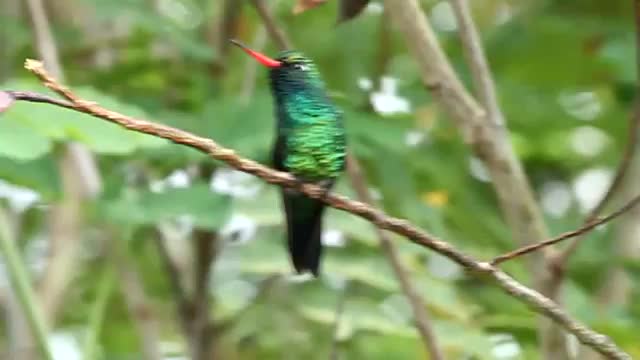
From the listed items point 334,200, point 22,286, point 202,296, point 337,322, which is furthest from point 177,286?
point 334,200

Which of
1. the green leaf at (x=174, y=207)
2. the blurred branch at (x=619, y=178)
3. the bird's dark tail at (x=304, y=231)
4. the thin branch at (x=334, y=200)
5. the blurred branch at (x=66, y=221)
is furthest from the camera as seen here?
the blurred branch at (x=66, y=221)

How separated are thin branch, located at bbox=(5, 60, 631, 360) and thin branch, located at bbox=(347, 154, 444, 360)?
1.06ft

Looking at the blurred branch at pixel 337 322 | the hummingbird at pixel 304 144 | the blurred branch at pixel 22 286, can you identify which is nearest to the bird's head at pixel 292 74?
the hummingbird at pixel 304 144

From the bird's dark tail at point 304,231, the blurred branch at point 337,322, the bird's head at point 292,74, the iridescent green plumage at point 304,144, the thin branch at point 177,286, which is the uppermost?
the bird's head at point 292,74

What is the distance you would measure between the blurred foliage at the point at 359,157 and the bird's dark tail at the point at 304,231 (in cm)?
37

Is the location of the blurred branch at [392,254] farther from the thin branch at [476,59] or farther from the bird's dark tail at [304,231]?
the bird's dark tail at [304,231]

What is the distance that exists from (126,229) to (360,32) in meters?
0.39

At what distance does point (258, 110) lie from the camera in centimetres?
121

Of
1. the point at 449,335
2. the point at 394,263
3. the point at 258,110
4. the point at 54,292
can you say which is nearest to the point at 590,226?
the point at 394,263

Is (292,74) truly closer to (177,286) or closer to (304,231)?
(304,231)

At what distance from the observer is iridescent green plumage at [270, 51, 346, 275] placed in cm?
79

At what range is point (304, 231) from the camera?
79cm

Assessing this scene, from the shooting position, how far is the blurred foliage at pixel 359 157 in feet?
4.06

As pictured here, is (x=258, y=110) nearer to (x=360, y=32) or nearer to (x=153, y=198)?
(x=153, y=198)
